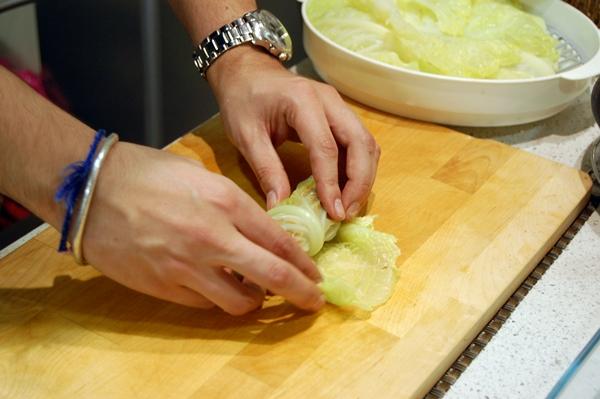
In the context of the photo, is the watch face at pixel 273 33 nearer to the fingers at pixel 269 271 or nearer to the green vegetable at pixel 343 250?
the green vegetable at pixel 343 250

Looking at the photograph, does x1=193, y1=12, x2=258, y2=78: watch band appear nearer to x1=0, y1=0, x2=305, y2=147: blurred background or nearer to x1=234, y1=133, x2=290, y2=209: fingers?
x1=234, y1=133, x2=290, y2=209: fingers

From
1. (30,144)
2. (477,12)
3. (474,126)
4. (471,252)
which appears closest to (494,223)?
(471,252)

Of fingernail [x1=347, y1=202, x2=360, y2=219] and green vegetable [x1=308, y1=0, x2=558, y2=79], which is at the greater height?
green vegetable [x1=308, y1=0, x2=558, y2=79]

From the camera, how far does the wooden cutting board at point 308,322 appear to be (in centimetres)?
109

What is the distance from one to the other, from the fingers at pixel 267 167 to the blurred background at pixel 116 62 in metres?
1.02

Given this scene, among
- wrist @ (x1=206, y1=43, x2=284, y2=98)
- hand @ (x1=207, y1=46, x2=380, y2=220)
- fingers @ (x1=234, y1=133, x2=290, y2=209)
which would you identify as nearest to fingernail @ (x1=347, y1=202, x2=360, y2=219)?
hand @ (x1=207, y1=46, x2=380, y2=220)

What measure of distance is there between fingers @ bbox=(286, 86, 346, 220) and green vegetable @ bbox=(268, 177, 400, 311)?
2 centimetres

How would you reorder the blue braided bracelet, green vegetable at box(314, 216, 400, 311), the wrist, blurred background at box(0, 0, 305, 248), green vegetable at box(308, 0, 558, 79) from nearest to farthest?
the blue braided bracelet, green vegetable at box(314, 216, 400, 311), the wrist, green vegetable at box(308, 0, 558, 79), blurred background at box(0, 0, 305, 248)

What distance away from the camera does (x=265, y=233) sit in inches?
44.2

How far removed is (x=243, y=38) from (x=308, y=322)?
0.61m

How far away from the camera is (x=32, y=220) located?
2.11m

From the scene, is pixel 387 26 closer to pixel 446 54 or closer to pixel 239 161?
pixel 446 54

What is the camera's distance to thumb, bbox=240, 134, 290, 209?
53.4 inches

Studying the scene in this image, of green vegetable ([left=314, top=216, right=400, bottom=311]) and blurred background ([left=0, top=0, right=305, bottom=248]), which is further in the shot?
blurred background ([left=0, top=0, right=305, bottom=248])
